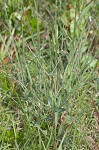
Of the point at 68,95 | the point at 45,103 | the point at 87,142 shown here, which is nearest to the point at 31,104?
the point at 45,103

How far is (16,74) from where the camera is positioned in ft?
7.27

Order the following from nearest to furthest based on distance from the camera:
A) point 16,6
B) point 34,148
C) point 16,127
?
point 34,148 → point 16,127 → point 16,6

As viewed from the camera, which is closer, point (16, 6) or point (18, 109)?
point (18, 109)

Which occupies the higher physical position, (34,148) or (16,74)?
(16,74)

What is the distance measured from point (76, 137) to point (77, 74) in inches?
12.0

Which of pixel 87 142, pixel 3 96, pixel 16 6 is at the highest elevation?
pixel 16 6

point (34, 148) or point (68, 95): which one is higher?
point (68, 95)

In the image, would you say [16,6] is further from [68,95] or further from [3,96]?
[68,95]

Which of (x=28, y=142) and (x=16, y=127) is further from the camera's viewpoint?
(x=16, y=127)

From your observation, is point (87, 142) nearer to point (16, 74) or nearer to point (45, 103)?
point (45, 103)

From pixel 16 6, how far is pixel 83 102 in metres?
1.06

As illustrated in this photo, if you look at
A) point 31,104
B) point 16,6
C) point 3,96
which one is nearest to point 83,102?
point 31,104

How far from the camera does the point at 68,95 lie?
1.91 meters

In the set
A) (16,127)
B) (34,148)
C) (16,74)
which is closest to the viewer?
(34,148)
